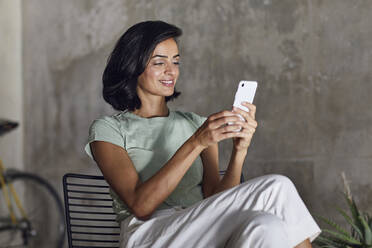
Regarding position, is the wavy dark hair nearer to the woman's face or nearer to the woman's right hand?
the woman's face

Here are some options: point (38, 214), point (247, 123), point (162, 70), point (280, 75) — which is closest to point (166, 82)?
point (162, 70)

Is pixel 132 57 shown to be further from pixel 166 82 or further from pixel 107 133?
pixel 107 133

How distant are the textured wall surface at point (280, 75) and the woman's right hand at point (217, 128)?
1.48 meters

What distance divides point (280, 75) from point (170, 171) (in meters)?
1.68

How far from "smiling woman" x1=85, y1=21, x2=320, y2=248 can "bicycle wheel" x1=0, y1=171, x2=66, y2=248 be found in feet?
7.20

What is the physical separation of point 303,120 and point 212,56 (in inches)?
28.1

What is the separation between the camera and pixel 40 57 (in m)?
4.10

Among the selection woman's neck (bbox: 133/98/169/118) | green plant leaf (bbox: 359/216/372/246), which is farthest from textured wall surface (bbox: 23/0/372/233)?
woman's neck (bbox: 133/98/169/118)

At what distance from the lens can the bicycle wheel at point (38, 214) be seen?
156 inches

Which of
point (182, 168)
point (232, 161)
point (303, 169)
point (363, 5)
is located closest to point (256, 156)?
point (303, 169)

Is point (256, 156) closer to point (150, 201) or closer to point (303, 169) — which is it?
point (303, 169)

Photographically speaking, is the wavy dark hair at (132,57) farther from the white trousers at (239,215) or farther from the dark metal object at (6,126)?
the dark metal object at (6,126)

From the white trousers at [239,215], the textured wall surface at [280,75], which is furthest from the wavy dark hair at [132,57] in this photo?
the textured wall surface at [280,75]

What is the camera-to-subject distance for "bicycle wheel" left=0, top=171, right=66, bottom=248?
3961mm
